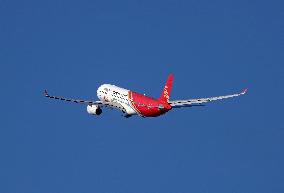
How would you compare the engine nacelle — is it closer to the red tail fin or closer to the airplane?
the airplane

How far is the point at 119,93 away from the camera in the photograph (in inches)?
7795

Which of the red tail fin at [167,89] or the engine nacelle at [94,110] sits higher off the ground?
the engine nacelle at [94,110]

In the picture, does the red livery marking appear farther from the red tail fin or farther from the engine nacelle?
the engine nacelle

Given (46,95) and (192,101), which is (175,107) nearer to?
(192,101)

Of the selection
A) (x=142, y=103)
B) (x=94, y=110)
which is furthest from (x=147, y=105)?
(x=94, y=110)

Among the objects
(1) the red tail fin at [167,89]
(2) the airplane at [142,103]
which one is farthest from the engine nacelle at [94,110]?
(1) the red tail fin at [167,89]

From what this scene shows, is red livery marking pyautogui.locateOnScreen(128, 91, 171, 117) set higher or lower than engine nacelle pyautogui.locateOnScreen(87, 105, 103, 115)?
lower

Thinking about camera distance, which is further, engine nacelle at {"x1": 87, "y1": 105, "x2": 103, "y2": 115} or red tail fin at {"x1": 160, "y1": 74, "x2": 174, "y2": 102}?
engine nacelle at {"x1": 87, "y1": 105, "x2": 103, "y2": 115}

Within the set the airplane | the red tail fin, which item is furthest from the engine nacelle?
the red tail fin

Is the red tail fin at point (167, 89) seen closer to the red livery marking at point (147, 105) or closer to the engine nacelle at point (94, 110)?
the red livery marking at point (147, 105)

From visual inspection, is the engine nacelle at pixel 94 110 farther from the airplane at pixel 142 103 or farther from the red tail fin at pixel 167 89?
the red tail fin at pixel 167 89

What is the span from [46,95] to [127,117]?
20.0 meters

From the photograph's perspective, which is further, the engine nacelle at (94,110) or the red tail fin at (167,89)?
the engine nacelle at (94,110)

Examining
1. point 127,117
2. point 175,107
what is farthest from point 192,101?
point 127,117
